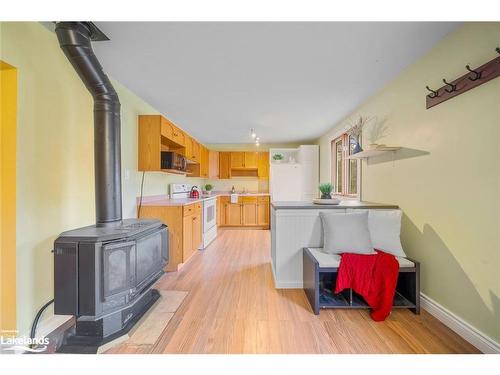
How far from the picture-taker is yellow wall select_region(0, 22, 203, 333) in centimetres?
138

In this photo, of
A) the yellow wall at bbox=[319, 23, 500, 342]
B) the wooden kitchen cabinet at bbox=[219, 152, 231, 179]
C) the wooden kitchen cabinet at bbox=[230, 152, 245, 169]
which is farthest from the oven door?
the yellow wall at bbox=[319, 23, 500, 342]

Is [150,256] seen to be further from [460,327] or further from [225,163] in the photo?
[225,163]

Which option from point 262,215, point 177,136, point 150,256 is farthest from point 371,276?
point 262,215

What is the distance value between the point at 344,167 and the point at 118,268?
12.5 feet

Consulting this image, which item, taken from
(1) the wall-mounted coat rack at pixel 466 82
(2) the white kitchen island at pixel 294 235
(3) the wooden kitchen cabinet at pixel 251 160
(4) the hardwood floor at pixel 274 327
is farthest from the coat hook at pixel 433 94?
(3) the wooden kitchen cabinet at pixel 251 160

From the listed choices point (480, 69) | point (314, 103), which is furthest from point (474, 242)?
point (314, 103)

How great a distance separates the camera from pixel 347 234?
197cm

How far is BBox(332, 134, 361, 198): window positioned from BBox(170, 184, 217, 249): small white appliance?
2.61 meters

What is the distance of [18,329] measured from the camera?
1394 millimetres

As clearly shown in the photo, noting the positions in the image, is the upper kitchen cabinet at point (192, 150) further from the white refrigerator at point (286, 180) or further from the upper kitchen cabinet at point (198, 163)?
the white refrigerator at point (286, 180)

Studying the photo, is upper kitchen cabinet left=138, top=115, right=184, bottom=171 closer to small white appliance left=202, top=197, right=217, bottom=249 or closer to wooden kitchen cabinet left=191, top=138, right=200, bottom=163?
small white appliance left=202, top=197, right=217, bottom=249

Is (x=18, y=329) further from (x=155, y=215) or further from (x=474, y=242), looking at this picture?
(x=474, y=242)

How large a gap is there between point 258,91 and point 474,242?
2.44 metres
